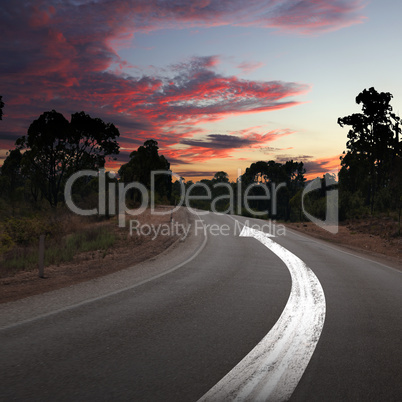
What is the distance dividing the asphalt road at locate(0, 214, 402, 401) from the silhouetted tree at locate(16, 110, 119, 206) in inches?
1222

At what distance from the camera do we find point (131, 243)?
1766cm

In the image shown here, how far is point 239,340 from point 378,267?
9.34 m

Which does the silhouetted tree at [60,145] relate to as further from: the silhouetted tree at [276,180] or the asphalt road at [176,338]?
the silhouetted tree at [276,180]

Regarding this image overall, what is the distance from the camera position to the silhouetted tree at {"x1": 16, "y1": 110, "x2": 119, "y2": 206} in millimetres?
36250

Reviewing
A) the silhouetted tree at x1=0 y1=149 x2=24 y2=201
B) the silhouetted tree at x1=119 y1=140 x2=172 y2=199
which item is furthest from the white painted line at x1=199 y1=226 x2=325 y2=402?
the silhouetted tree at x1=0 y1=149 x2=24 y2=201

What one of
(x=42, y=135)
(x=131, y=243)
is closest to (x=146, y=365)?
(x=131, y=243)

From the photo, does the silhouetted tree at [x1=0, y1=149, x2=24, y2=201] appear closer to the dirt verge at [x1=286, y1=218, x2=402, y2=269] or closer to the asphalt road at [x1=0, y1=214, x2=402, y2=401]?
the dirt verge at [x1=286, y1=218, x2=402, y2=269]

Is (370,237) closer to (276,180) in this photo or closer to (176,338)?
(176,338)

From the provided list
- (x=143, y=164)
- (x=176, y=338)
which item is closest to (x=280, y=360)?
(x=176, y=338)

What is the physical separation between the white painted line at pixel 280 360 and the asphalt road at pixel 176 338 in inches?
4.5

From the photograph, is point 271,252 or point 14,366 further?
point 271,252

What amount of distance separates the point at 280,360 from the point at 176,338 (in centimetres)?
142

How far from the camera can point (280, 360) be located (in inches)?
169

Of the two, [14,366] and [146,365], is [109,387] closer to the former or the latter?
[146,365]
